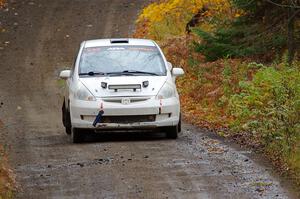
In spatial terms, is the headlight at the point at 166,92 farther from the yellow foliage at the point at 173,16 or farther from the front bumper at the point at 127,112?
the yellow foliage at the point at 173,16

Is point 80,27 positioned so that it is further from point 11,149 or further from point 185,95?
point 11,149

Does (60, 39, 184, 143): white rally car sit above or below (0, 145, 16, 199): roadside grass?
below

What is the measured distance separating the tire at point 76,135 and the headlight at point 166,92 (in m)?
1.46

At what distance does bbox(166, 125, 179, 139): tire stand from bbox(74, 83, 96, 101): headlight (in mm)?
1390

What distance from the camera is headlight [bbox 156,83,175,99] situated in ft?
47.0

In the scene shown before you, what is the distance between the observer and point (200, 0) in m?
30.8

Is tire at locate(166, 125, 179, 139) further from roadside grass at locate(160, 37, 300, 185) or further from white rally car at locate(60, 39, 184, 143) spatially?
roadside grass at locate(160, 37, 300, 185)

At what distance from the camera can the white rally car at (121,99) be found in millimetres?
14172

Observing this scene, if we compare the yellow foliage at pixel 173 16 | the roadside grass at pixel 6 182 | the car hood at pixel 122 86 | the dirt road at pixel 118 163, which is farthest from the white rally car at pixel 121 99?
the yellow foliage at pixel 173 16

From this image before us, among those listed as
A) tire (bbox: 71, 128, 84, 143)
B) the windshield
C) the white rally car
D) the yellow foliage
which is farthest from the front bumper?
the yellow foliage

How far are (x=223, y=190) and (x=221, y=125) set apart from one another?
252 inches

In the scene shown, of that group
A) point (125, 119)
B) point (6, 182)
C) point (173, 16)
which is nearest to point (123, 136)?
point (125, 119)

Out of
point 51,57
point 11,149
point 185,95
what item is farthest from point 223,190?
point 51,57

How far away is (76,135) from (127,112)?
1003 mm
